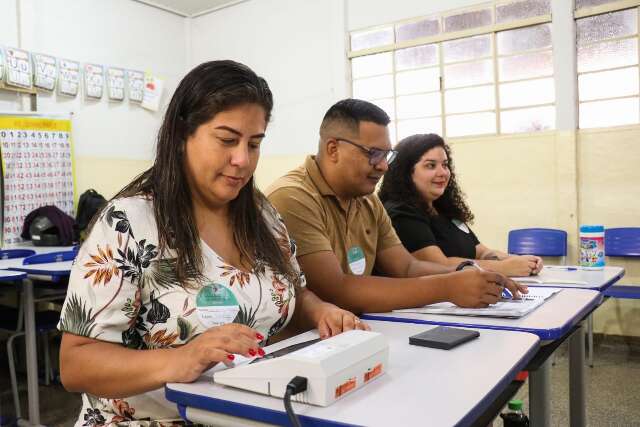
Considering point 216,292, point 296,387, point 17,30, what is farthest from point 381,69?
point 296,387

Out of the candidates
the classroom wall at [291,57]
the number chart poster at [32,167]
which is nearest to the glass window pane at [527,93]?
the classroom wall at [291,57]

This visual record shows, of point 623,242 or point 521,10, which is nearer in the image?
point 623,242

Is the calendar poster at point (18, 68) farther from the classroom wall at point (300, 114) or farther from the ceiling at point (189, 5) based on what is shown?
the ceiling at point (189, 5)

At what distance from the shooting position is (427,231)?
2.29m

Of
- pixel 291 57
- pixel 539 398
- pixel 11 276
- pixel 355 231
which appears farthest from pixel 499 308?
pixel 291 57

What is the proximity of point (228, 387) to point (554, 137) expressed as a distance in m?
3.58

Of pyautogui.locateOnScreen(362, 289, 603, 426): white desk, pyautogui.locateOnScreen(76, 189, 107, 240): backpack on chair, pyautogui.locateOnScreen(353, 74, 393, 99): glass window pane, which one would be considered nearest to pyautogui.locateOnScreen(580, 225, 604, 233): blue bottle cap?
pyautogui.locateOnScreen(362, 289, 603, 426): white desk

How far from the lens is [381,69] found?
15.1ft

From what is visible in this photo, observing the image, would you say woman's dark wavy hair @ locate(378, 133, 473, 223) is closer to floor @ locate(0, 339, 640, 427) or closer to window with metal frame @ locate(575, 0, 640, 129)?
floor @ locate(0, 339, 640, 427)

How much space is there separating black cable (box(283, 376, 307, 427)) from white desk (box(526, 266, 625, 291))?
1.31m

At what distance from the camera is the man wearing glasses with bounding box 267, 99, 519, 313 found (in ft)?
4.72

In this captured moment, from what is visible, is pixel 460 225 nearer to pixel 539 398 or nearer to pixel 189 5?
pixel 539 398

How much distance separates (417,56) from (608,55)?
1.38 metres

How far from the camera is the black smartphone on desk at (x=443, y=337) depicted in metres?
1.05
